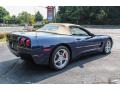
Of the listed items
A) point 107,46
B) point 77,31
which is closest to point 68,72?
point 77,31

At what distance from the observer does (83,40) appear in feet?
19.9

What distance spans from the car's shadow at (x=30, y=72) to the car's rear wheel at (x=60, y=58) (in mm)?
132

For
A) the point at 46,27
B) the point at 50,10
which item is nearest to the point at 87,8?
the point at 50,10

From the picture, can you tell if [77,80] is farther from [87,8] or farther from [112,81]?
[87,8]

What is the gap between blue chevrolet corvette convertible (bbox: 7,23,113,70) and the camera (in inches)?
192

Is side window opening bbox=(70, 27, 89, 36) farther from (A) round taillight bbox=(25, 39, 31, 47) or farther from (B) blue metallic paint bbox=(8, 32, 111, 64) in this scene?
(A) round taillight bbox=(25, 39, 31, 47)

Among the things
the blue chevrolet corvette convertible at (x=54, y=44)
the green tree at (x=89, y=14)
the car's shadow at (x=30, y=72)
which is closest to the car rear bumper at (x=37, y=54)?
the blue chevrolet corvette convertible at (x=54, y=44)

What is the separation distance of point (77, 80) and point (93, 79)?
1.16ft

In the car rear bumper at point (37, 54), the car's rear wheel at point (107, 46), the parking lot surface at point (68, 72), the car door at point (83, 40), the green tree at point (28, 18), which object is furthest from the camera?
the green tree at point (28, 18)

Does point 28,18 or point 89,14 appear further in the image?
point 28,18

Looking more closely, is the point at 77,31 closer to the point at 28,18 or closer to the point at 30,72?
the point at 30,72

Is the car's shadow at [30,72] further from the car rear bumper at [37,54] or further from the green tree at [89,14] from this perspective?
the green tree at [89,14]

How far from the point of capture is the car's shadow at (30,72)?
15.3ft

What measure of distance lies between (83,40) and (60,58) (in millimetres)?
1047
